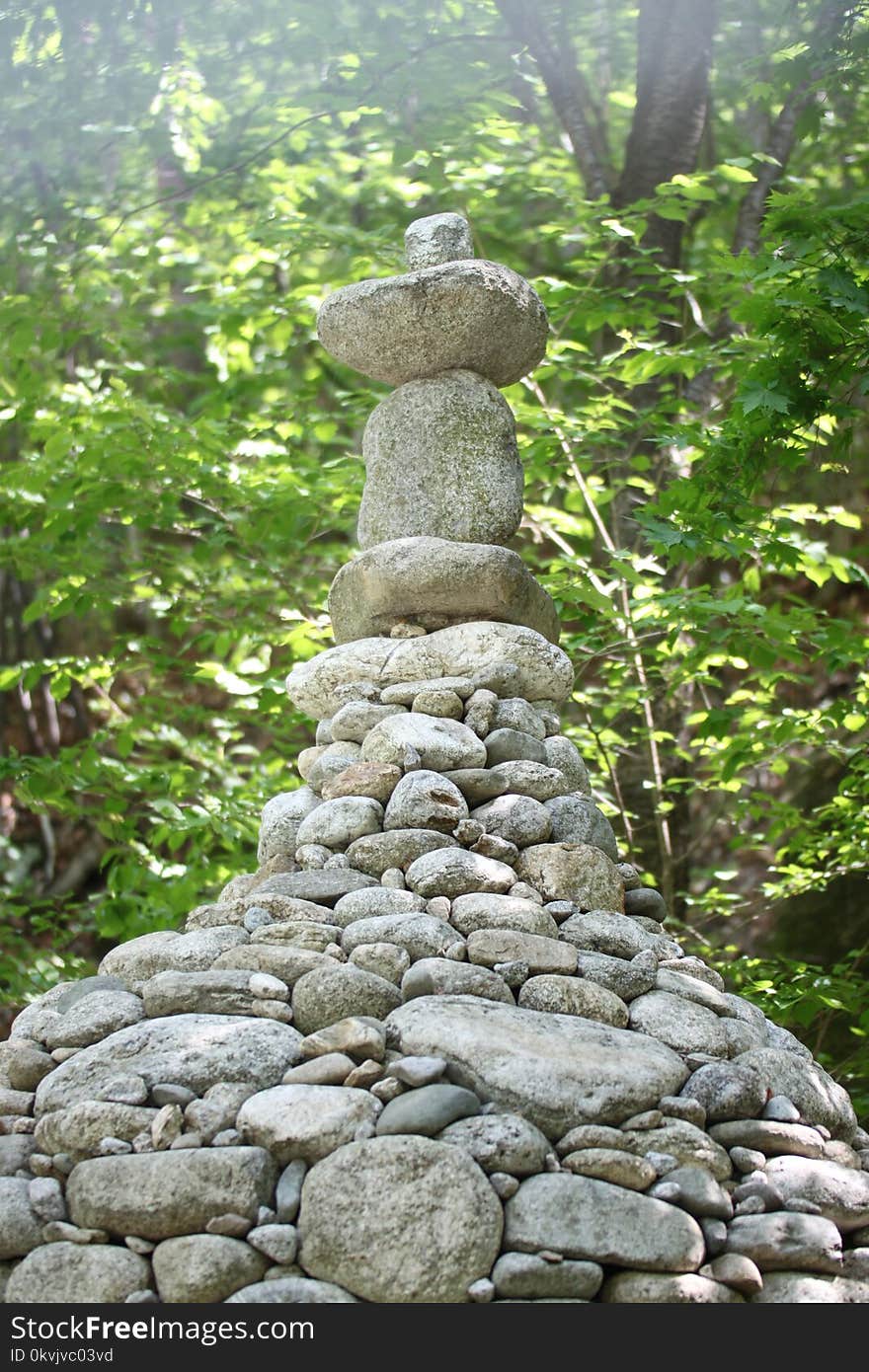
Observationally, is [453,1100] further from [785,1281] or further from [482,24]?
[482,24]

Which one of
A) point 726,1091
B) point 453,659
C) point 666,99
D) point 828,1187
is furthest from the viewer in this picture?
point 666,99

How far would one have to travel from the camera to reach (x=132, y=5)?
645 centimetres

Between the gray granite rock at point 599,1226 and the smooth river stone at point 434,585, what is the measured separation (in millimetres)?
2128

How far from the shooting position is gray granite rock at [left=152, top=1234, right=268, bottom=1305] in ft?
7.75

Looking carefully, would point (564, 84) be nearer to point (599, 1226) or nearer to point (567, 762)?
point (567, 762)

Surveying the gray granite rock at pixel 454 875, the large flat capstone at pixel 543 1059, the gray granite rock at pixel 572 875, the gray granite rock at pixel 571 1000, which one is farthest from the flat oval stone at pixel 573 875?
the large flat capstone at pixel 543 1059

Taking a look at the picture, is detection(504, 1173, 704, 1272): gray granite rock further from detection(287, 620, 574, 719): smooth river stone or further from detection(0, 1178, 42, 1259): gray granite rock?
detection(287, 620, 574, 719): smooth river stone

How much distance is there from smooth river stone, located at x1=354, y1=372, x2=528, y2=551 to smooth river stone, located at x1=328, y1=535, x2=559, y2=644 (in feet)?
0.30

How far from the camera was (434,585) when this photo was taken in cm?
418

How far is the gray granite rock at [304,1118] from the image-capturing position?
100 inches

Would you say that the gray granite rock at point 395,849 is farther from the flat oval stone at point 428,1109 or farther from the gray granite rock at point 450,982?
the flat oval stone at point 428,1109

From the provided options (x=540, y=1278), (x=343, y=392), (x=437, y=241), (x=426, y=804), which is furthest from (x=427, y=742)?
(x=343, y=392)

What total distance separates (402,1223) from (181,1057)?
0.66 m

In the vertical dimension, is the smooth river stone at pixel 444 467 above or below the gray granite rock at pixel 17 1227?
above
